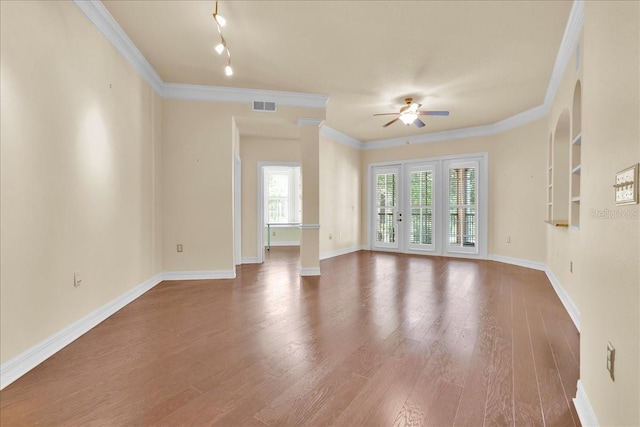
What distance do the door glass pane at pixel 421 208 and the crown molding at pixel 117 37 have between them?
578cm

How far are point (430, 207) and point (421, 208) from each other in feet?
0.72

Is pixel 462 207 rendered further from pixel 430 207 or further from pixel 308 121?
pixel 308 121

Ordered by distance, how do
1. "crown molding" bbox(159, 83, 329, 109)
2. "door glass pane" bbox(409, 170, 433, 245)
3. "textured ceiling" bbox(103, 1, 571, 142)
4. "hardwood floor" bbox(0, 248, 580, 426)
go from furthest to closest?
"door glass pane" bbox(409, 170, 433, 245)
"crown molding" bbox(159, 83, 329, 109)
"textured ceiling" bbox(103, 1, 571, 142)
"hardwood floor" bbox(0, 248, 580, 426)

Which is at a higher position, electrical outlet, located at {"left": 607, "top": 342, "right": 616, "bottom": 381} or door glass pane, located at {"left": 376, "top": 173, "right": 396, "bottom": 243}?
door glass pane, located at {"left": 376, "top": 173, "right": 396, "bottom": 243}

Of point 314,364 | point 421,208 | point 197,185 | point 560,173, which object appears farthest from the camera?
point 421,208

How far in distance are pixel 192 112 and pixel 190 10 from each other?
1.88 meters

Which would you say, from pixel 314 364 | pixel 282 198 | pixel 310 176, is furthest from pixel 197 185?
pixel 282 198

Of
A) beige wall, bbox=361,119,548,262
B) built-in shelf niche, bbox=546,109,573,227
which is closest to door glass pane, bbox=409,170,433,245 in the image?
beige wall, bbox=361,119,548,262

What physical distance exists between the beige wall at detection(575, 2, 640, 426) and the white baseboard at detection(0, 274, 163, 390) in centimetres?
314

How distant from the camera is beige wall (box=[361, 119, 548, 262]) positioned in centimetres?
550

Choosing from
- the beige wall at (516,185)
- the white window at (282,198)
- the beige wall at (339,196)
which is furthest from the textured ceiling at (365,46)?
the white window at (282,198)

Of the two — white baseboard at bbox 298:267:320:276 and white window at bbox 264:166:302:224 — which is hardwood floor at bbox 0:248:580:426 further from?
white window at bbox 264:166:302:224

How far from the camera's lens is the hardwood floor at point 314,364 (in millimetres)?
1615

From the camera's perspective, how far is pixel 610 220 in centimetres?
128
